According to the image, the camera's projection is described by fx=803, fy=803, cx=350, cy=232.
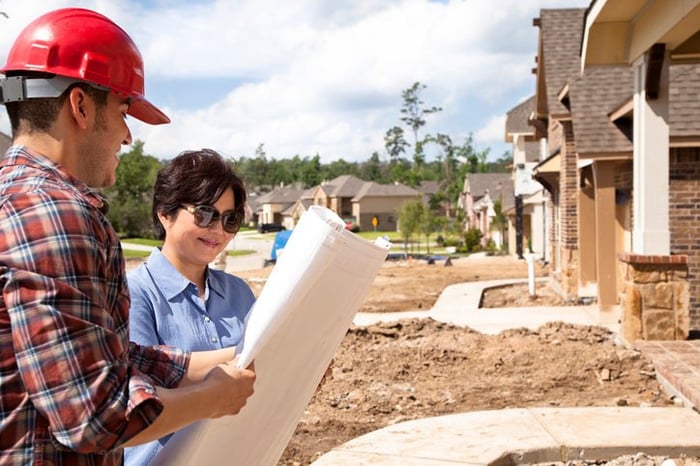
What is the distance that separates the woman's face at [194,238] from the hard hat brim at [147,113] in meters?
0.83

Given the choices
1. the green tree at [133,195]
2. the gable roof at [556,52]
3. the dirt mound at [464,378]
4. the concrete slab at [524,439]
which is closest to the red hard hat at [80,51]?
the concrete slab at [524,439]

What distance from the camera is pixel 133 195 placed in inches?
3029

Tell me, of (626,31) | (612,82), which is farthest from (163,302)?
(612,82)

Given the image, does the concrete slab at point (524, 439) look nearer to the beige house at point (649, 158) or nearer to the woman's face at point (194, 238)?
the woman's face at point (194, 238)

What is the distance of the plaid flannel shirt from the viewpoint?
1614 millimetres

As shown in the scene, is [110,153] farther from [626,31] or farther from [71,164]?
[626,31]

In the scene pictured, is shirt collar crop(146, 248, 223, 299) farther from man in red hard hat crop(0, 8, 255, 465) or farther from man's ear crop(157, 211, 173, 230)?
man in red hard hat crop(0, 8, 255, 465)

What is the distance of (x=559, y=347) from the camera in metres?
10.0

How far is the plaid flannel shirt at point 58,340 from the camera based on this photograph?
5.30 feet

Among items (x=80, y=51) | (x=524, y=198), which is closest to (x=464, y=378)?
(x=80, y=51)

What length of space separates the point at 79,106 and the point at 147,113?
1.13 feet

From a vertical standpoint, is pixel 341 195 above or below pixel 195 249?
above

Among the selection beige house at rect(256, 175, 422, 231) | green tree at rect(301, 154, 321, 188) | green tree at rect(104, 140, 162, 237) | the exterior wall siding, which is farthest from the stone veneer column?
green tree at rect(301, 154, 321, 188)

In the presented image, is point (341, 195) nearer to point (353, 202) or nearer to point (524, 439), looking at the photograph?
point (353, 202)
